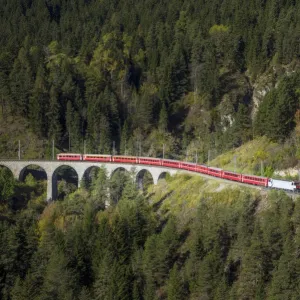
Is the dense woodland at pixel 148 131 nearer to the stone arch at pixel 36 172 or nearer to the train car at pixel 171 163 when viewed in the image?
the stone arch at pixel 36 172

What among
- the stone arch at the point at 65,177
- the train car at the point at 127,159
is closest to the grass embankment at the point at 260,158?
the train car at the point at 127,159

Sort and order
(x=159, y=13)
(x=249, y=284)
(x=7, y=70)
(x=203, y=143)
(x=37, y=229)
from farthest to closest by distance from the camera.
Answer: (x=159, y=13) < (x=7, y=70) < (x=203, y=143) < (x=37, y=229) < (x=249, y=284)

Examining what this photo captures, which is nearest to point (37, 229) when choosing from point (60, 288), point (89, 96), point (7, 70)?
point (60, 288)

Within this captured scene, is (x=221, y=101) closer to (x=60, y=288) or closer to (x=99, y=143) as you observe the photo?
(x=99, y=143)

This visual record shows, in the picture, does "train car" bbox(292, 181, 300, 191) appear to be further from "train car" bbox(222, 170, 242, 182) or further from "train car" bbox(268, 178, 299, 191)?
"train car" bbox(222, 170, 242, 182)

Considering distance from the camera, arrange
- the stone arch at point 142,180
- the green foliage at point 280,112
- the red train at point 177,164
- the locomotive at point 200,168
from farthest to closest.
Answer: the stone arch at point 142,180 < the green foliage at point 280,112 < the red train at point 177,164 < the locomotive at point 200,168

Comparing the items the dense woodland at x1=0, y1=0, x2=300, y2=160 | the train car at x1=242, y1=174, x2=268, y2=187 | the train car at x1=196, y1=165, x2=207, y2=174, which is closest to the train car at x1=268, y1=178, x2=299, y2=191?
the train car at x1=242, y1=174, x2=268, y2=187

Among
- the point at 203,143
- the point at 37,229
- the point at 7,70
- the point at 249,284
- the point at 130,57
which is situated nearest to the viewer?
the point at 249,284

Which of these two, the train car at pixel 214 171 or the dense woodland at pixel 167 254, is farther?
the train car at pixel 214 171
